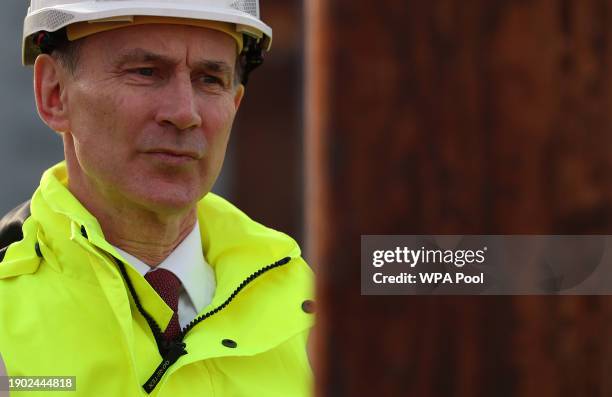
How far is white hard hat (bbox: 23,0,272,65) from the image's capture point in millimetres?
2072

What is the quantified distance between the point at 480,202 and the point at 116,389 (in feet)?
4.44

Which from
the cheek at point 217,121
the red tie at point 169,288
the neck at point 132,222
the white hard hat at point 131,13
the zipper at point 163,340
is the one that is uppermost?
the white hard hat at point 131,13

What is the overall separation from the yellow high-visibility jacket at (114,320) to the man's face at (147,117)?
11 cm

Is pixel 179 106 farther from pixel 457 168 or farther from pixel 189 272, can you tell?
pixel 457 168

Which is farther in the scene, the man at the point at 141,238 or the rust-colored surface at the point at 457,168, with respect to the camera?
the man at the point at 141,238

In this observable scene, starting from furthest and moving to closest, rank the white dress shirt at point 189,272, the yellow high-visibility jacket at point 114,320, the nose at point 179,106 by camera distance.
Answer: the white dress shirt at point 189,272 → the nose at point 179,106 → the yellow high-visibility jacket at point 114,320

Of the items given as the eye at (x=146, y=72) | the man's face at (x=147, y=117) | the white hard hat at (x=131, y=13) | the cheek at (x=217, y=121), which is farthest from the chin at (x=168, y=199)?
the white hard hat at (x=131, y=13)

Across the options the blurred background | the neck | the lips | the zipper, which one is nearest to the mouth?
the lips

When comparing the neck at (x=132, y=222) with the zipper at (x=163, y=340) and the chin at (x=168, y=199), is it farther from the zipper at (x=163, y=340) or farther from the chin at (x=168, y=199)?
the zipper at (x=163, y=340)

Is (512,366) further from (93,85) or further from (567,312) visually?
(93,85)

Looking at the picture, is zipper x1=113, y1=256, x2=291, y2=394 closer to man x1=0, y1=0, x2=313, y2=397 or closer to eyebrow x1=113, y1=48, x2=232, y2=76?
man x1=0, y1=0, x2=313, y2=397

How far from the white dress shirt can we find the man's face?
0.14 meters

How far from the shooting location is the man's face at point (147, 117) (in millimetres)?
2080

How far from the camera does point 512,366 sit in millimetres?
670
